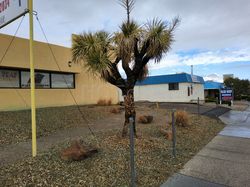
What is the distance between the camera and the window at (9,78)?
1353 centimetres

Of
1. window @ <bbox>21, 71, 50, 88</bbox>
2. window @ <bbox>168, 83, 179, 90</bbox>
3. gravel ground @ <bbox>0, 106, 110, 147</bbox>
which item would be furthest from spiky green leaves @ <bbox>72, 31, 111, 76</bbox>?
window @ <bbox>168, 83, 179, 90</bbox>

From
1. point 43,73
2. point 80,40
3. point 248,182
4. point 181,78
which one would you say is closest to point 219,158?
point 248,182

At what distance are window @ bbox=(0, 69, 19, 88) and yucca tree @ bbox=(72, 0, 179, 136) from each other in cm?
761

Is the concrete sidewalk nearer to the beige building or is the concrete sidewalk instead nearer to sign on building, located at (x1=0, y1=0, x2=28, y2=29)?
sign on building, located at (x1=0, y1=0, x2=28, y2=29)

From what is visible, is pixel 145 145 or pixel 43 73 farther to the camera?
pixel 43 73

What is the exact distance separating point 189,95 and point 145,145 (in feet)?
91.5

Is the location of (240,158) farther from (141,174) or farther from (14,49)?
(14,49)

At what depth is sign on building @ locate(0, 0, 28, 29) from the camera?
568cm

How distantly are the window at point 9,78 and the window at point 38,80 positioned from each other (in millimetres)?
375

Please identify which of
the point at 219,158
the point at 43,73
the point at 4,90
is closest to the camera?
the point at 219,158

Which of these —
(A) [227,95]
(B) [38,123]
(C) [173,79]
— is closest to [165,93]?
(C) [173,79]

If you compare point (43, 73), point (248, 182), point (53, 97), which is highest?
point (43, 73)

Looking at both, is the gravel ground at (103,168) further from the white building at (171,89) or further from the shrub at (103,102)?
the white building at (171,89)

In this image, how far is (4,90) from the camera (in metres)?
13.4
